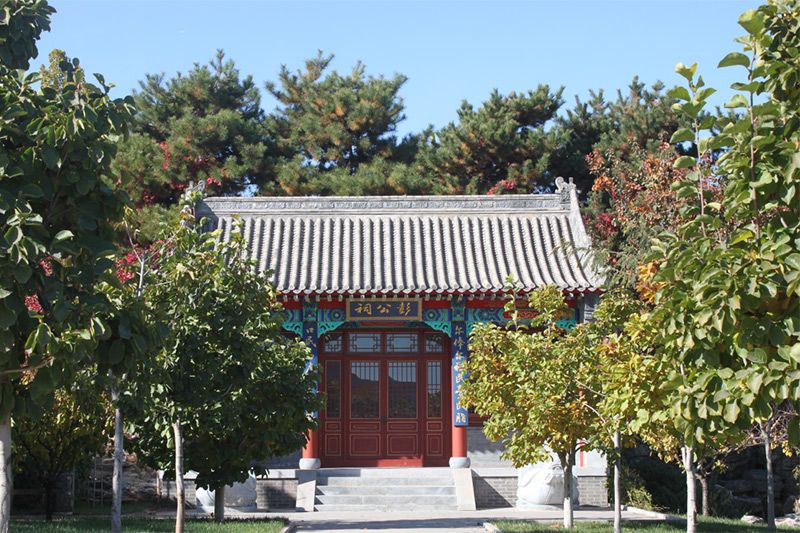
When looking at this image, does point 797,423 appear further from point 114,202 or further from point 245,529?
point 245,529

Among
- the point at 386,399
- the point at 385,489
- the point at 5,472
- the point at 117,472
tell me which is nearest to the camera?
the point at 5,472

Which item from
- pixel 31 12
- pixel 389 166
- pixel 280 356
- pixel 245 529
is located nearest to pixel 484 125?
pixel 389 166

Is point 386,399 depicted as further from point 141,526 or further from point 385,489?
point 141,526

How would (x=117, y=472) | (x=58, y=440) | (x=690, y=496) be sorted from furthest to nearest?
1. (x=58, y=440)
2. (x=690, y=496)
3. (x=117, y=472)

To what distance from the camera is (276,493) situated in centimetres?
1567

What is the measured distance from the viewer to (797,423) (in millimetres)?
4297

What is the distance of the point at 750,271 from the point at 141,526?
9.84m

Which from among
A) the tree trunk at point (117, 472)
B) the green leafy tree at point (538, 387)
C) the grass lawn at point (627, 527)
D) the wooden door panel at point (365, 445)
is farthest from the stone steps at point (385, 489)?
the tree trunk at point (117, 472)

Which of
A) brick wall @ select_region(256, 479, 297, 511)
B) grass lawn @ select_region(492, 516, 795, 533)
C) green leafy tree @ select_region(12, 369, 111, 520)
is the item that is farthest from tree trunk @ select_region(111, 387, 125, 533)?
brick wall @ select_region(256, 479, 297, 511)

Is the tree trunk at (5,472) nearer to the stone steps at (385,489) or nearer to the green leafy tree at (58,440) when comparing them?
the green leafy tree at (58,440)

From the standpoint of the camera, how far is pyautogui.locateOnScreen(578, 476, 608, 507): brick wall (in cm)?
1588

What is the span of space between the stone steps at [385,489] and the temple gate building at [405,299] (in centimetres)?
12

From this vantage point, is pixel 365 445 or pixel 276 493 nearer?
pixel 276 493

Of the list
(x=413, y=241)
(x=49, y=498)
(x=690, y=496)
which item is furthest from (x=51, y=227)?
(x=413, y=241)
